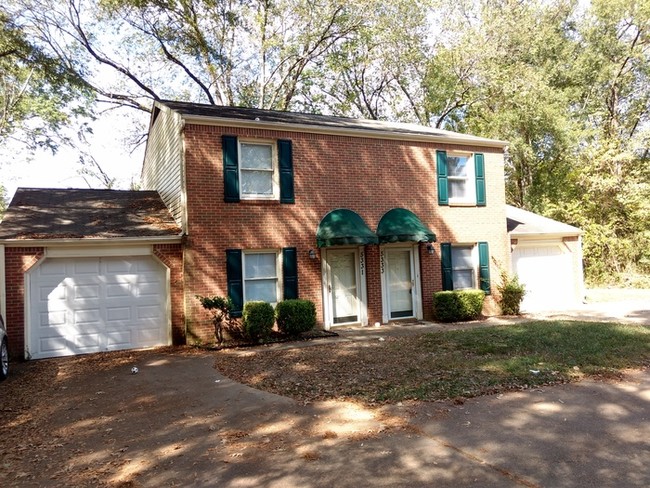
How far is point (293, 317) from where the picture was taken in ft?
36.1

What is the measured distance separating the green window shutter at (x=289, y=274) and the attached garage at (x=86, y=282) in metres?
2.52

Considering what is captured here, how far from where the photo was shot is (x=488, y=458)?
3990 millimetres

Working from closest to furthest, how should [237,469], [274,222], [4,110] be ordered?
[237,469] → [274,222] → [4,110]

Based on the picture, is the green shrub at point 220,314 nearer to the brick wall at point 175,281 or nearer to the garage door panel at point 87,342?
the brick wall at point 175,281

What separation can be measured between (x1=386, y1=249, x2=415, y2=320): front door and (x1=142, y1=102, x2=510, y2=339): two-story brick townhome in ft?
0.10

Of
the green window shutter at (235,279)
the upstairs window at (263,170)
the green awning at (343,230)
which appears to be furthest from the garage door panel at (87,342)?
the green awning at (343,230)

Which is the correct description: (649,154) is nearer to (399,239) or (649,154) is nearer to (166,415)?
(399,239)

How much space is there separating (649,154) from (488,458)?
26.5 metres

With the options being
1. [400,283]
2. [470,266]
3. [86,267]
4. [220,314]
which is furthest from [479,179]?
[86,267]

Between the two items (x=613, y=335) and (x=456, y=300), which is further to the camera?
(x=456, y=300)

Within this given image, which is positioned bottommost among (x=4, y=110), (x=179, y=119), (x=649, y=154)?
(x=179, y=119)

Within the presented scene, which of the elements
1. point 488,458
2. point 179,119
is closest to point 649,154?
point 179,119

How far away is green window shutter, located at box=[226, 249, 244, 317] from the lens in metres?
11.0

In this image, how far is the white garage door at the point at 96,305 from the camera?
9.86 metres
